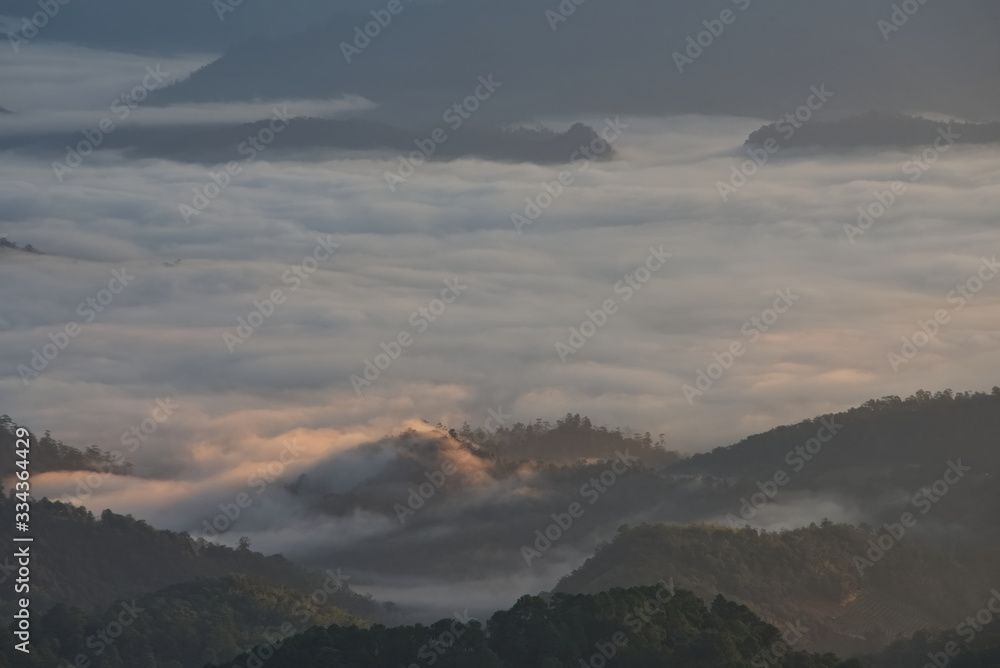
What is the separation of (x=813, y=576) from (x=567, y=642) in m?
19.9

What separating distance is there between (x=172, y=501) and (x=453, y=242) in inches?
4050

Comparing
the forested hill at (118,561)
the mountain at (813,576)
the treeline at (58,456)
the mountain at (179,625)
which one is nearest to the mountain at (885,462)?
the mountain at (813,576)

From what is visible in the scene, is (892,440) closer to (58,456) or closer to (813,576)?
(813,576)

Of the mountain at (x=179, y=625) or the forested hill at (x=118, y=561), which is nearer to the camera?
the mountain at (x=179, y=625)

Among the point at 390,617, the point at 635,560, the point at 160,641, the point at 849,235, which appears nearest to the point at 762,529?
the point at 635,560

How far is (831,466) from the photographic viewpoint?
7406cm

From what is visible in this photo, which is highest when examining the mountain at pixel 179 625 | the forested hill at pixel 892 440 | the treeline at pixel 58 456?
the mountain at pixel 179 625

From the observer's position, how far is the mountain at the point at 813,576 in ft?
184

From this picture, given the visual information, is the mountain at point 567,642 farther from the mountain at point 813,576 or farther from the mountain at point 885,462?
the mountain at point 885,462

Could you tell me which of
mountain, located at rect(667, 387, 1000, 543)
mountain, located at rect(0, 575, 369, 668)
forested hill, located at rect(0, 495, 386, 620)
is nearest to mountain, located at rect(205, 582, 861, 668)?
mountain, located at rect(0, 575, 369, 668)

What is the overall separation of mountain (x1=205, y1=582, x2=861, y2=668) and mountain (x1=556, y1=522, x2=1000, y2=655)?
13280mm

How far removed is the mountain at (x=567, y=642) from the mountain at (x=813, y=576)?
13.3 meters

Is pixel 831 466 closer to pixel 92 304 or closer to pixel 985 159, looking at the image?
pixel 92 304

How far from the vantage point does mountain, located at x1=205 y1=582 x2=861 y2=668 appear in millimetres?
40125
